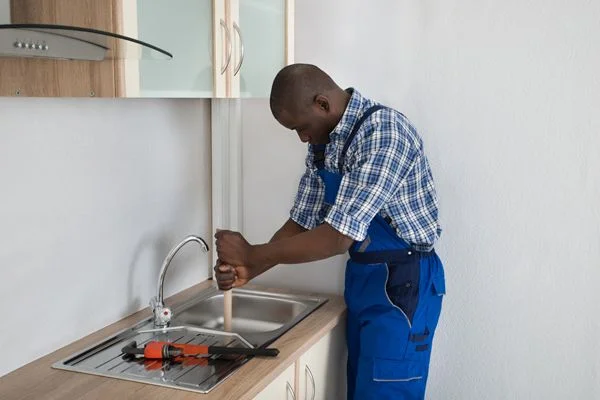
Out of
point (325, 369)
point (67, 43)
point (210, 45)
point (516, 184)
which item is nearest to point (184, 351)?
point (325, 369)

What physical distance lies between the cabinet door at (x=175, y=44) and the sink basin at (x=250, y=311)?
2.50 ft

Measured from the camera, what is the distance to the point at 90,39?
129 cm

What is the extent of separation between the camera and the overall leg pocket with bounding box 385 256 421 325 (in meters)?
2.04

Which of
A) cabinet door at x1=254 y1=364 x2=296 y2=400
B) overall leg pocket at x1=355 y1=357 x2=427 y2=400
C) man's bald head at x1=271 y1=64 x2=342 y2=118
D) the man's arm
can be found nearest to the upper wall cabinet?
man's bald head at x1=271 y1=64 x2=342 y2=118

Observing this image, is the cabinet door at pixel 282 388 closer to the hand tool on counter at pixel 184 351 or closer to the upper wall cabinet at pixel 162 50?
the hand tool on counter at pixel 184 351

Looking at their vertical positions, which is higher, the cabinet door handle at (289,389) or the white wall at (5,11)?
the white wall at (5,11)

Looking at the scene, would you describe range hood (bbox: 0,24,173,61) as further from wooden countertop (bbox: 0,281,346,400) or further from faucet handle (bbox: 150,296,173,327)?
faucet handle (bbox: 150,296,173,327)

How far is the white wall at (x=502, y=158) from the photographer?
2100mm

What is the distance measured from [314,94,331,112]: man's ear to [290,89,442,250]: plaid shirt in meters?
0.06

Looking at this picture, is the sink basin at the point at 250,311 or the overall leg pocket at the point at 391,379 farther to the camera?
the sink basin at the point at 250,311

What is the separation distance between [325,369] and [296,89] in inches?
33.9

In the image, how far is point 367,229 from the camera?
1968mm

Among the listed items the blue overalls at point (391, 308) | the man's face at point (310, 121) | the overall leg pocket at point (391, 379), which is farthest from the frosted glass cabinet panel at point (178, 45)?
the overall leg pocket at point (391, 379)

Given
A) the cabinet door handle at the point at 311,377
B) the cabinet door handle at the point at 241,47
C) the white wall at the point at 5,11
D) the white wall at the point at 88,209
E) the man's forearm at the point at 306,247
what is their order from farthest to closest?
the cabinet door handle at the point at 311,377, the cabinet door handle at the point at 241,47, the man's forearm at the point at 306,247, the white wall at the point at 88,209, the white wall at the point at 5,11
